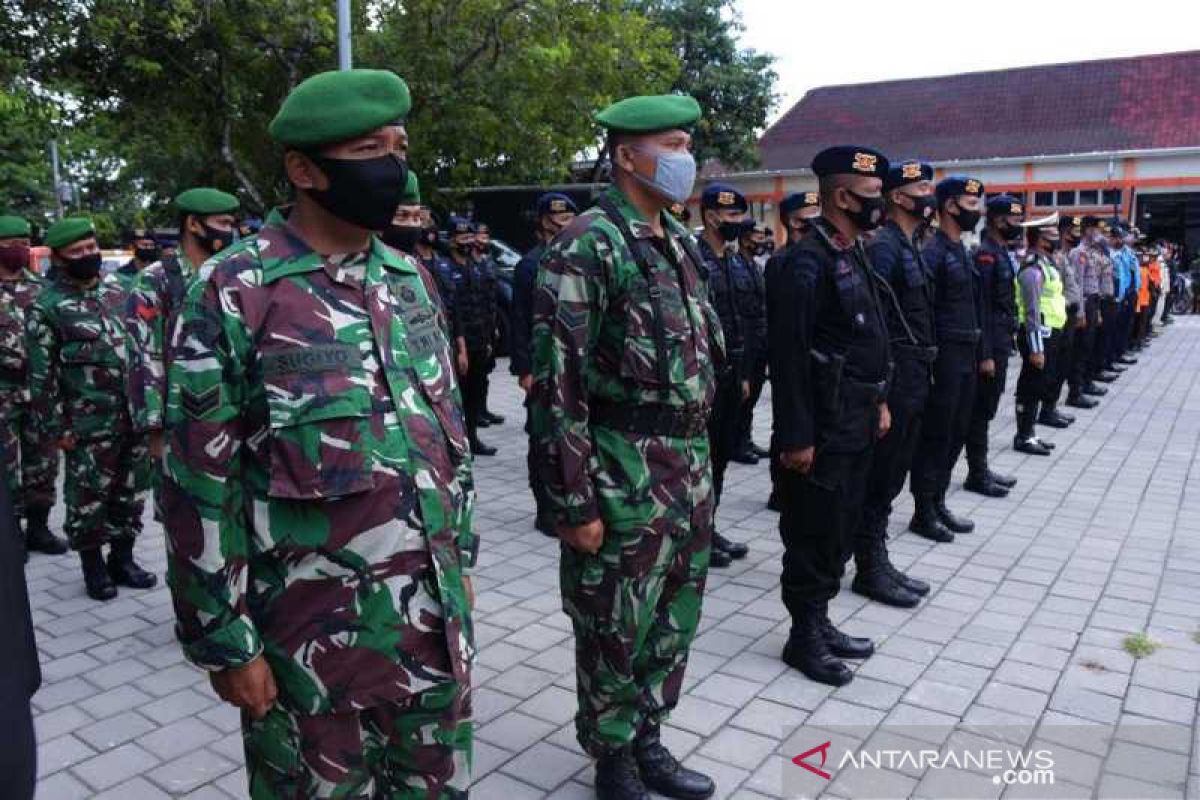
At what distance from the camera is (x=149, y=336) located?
445 centimetres

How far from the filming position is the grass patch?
4215 millimetres

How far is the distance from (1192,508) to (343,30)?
8642mm

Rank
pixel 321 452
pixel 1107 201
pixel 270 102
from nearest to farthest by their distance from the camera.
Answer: pixel 321 452 → pixel 270 102 → pixel 1107 201

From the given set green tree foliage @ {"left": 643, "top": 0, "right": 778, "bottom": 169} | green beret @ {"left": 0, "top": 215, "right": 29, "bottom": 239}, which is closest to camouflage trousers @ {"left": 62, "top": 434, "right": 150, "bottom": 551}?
green beret @ {"left": 0, "top": 215, "right": 29, "bottom": 239}

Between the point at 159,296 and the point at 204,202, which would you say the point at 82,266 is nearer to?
the point at 159,296

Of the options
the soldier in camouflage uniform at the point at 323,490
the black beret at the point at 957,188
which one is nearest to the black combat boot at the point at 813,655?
the soldier in camouflage uniform at the point at 323,490

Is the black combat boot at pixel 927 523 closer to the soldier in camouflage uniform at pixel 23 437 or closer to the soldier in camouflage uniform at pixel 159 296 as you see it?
the soldier in camouflage uniform at pixel 159 296

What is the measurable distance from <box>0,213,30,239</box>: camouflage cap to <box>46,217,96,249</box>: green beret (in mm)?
1265

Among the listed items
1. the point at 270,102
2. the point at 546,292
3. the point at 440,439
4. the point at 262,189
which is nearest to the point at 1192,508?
the point at 546,292

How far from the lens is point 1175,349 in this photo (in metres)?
16.2

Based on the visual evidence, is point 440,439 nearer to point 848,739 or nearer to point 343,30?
point 848,739

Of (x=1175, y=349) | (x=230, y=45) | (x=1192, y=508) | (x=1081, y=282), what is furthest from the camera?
(x=1175, y=349)

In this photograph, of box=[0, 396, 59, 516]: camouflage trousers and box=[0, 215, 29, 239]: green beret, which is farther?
box=[0, 215, 29, 239]: green beret

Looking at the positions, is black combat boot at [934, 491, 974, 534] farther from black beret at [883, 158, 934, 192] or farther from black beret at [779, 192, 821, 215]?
black beret at [779, 192, 821, 215]
